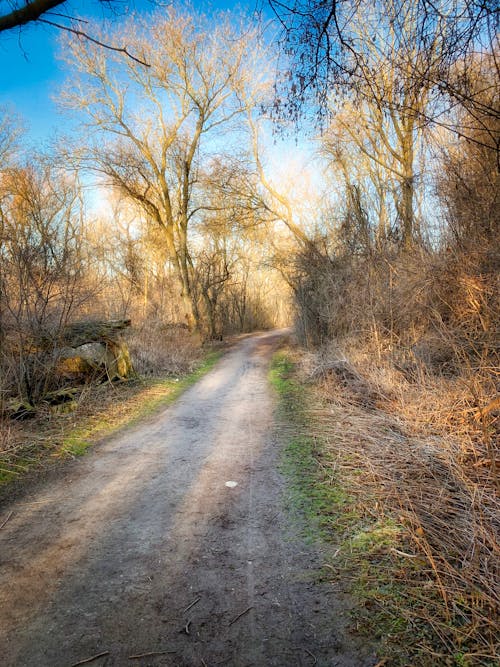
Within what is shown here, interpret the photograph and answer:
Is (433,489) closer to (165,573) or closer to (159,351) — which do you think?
(165,573)

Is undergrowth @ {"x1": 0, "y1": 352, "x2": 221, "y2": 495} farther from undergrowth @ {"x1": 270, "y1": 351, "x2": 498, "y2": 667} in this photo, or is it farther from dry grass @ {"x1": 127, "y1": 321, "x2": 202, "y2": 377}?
undergrowth @ {"x1": 270, "y1": 351, "x2": 498, "y2": 667}

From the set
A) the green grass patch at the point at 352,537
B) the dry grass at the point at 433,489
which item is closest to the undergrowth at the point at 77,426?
the green grass patch at the point at 352,537

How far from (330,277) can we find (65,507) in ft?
30.4

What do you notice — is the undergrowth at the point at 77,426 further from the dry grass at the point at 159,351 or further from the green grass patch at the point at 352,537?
the green grass patch at the point at 352,537

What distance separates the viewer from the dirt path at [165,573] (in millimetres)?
2207

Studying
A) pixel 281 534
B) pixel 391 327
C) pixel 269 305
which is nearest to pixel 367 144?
pixel 391 327

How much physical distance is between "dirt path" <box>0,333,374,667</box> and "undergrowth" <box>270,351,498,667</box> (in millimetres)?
216

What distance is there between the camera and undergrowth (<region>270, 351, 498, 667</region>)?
2.10m

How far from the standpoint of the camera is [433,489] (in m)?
3.59

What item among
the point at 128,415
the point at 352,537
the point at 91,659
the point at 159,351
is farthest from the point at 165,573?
the point at 159,351

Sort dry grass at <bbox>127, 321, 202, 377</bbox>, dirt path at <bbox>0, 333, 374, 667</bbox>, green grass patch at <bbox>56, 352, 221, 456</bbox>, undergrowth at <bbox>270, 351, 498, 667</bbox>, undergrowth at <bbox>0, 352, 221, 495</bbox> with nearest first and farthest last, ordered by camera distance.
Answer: undergrowth at <bbox>270, 351, 498, 667</bbox> → dirt path at <bbox>0, 333, 374, 667</bbox> → undergrowth at <bbox>0, 352, 221, 495</bbox> → green grass patch at <bbox>56, 352, 221, 456</bbox> → dry grass at <bbox>127, 321, 202, 377</bbox>

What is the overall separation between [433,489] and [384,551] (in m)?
0.99

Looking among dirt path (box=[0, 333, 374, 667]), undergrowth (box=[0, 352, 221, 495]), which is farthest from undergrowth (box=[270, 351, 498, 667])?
undergrowth (box=[0, 352, 221, 495])

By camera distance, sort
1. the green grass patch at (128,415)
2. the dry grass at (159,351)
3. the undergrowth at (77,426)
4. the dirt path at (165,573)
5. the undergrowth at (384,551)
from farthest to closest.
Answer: the dry grass at (159,351) → the green grass patch at (128,415) → the undergrowth at (77,426) → the dirt path at (165,573) → the undergrowth at (384,551)
